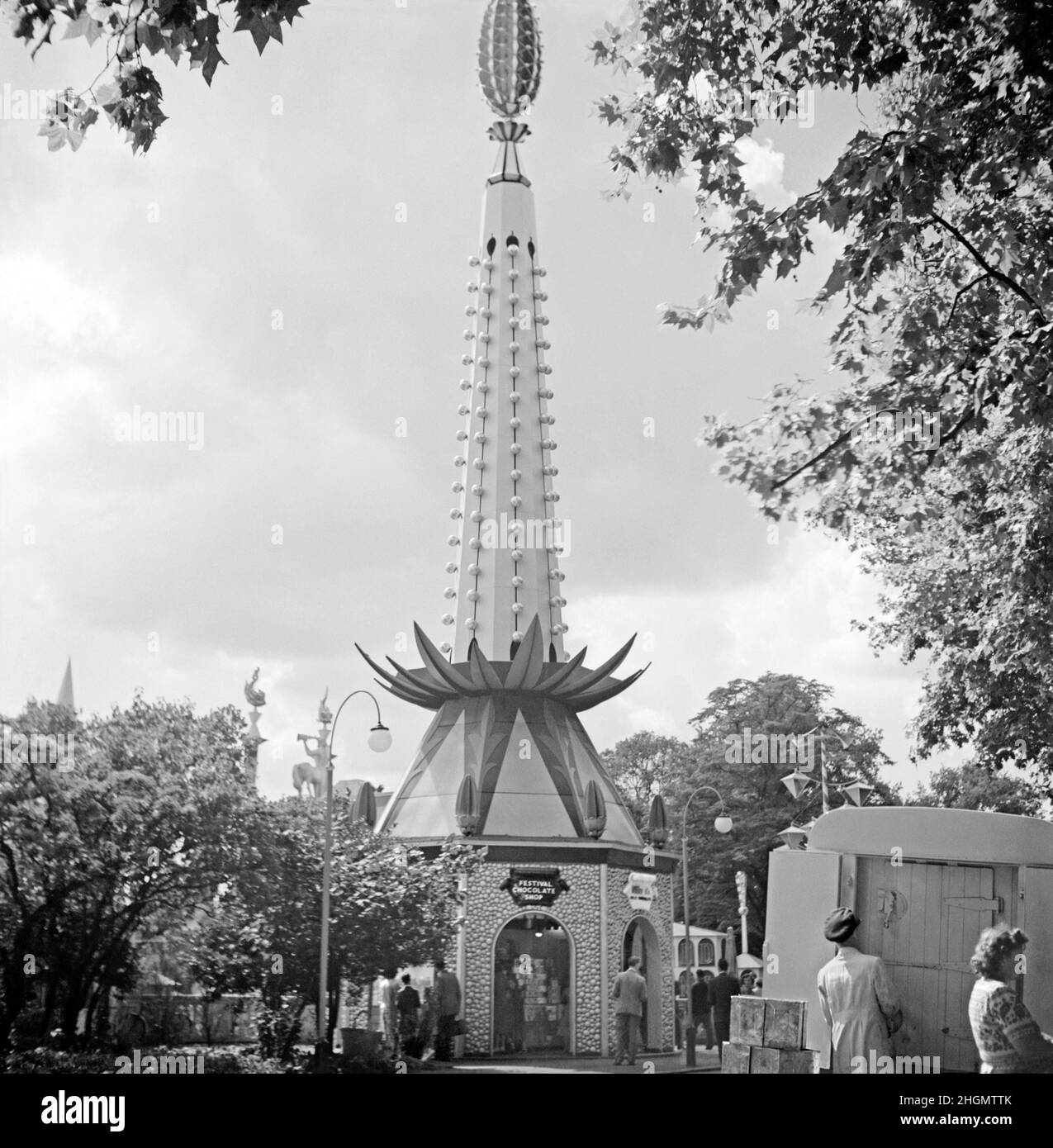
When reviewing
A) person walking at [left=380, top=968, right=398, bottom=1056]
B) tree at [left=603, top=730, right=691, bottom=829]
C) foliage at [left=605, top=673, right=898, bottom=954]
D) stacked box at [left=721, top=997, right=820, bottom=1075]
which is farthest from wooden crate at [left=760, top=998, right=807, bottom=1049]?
tree at [left=603, top=730, right=691, bottom=829]

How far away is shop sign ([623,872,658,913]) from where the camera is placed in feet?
111

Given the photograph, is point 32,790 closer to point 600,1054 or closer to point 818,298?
point 818,298

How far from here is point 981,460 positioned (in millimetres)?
11789

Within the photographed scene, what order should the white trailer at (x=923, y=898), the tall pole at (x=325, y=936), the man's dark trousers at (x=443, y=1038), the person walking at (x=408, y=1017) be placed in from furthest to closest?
the man's dark trousers at (x=443, y=1038), the person walking at (x=408, y=1017), the tall pole at (x=325, y=936), the white trailer at (x=923, y=898)

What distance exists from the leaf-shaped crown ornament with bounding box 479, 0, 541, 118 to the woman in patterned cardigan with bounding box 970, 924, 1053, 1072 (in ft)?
110

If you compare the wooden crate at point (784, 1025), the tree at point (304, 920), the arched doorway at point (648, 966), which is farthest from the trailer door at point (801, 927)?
the arched doorway at point (648, 966)

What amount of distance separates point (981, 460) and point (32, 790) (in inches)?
514

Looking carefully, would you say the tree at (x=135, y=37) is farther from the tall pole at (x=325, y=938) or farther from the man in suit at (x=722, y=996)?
the man in suit at (x=722, y=996)

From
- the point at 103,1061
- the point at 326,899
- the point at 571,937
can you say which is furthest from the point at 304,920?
the point at 571,937

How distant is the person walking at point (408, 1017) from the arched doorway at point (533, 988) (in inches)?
161

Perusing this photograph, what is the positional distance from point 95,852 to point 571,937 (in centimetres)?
1552

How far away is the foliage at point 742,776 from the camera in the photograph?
180 feet
